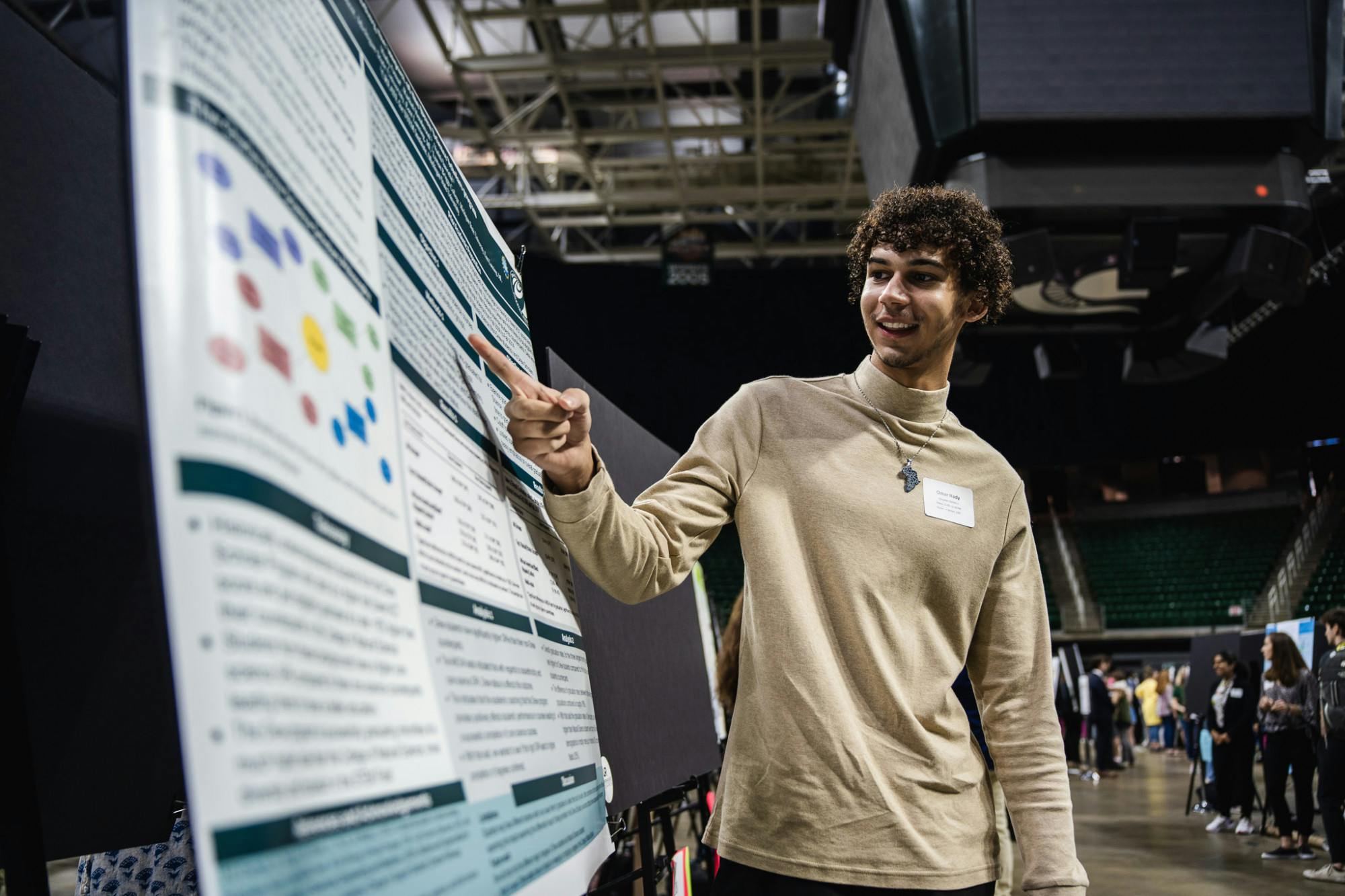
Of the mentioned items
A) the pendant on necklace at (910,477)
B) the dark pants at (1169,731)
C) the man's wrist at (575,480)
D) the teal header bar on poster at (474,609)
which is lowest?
Answer: the dark pants at (1169,731)

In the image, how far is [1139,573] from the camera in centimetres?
2070

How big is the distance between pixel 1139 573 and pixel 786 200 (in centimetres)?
1236

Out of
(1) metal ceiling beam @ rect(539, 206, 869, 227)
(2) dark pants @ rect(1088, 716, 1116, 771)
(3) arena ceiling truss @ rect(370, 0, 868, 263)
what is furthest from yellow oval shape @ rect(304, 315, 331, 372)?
(1) metal ceiling beam @ rect(539, 206, 869, 227)

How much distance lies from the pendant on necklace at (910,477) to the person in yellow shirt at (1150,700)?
51.7ft

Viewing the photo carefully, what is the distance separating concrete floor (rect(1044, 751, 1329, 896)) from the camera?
17.7 ft

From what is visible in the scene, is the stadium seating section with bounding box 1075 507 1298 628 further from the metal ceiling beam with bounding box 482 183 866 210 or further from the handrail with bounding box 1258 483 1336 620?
the metal ceiling beam with bounding box 482 183 866 210

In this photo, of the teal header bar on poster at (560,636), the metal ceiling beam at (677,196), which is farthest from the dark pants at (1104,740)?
the teal header bar on poster at (560,636)

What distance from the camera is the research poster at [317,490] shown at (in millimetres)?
446

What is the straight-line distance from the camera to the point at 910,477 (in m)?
1.36

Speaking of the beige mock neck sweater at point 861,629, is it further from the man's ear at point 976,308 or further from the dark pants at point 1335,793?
the dark pants at point 1335,793

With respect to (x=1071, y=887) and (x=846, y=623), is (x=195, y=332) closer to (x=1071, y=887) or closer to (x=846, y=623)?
(x=846, y=623)

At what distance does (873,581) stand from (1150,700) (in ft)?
53.3

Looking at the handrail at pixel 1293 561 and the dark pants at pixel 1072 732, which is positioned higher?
the handrail at pixel 1293 561

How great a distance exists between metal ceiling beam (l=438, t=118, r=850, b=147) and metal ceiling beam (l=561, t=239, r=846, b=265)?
302 cm
